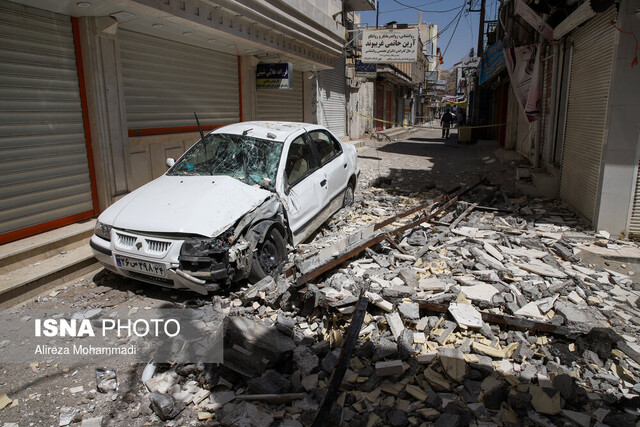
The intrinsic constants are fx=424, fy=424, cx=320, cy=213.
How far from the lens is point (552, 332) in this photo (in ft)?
12.2

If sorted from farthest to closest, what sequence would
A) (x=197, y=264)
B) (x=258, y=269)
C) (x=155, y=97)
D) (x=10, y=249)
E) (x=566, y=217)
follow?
(x=155, y=97)
(x=566, y=217)
(x=10, y=249)
(x=258, y=269)
(x=197, y=264)

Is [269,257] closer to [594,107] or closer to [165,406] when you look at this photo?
[165,406]

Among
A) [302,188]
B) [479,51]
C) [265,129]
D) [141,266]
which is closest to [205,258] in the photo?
[141,266]

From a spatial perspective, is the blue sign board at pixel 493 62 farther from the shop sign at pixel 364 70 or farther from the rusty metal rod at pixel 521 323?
the rusty metal rod at pixel 521 323

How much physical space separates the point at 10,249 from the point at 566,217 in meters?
8.57

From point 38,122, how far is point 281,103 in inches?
348

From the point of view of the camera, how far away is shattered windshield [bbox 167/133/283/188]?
5.36 metres

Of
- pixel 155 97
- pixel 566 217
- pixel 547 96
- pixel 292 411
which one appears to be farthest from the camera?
pixel 547 96

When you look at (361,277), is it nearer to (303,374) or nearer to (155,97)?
(303,374)

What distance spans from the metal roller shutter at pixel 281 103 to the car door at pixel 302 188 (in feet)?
20.2

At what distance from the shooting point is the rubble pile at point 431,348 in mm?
2977

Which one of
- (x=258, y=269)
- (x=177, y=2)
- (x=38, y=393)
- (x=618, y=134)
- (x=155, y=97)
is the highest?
(x=177, y=2)

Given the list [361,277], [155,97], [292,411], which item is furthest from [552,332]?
[155,97]

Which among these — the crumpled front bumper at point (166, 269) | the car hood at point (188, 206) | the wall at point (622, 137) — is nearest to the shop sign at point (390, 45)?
the wall at point (622, 137)
